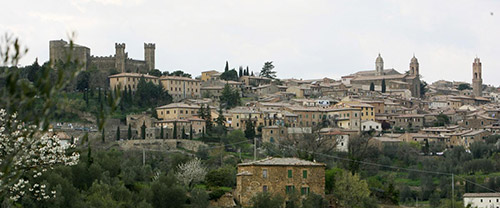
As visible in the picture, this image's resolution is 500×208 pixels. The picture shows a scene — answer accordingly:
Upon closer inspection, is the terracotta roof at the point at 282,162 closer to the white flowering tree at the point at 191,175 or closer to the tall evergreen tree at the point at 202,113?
the white flowering tree at the point at 191,175

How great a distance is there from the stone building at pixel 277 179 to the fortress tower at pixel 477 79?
96608 millimetres

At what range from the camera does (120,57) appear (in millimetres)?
100000

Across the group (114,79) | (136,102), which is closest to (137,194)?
(136,102)

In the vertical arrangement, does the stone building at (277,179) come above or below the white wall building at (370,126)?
below

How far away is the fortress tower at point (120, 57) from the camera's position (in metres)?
99.1

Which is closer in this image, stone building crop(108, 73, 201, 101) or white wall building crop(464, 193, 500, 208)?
white wall building crop(464, 193, 500, 208)

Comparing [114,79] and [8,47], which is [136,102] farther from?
[8,47]

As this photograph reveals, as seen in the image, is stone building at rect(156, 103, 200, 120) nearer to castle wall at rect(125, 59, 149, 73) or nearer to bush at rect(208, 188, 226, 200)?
castle wall at rect(125, 59, 149, 73)

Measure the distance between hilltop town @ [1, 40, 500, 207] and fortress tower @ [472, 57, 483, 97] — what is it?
41.1 feet

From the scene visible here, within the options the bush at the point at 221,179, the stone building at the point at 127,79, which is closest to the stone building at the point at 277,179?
the bush at the point at 221,179

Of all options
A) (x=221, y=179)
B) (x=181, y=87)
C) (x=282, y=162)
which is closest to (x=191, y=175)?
(x=221, y=179)

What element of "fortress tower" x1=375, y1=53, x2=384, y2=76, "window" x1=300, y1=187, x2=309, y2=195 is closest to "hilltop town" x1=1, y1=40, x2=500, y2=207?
"window" x1=300, y1=187, x2=309, y2=195

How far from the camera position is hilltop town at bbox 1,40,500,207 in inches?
1554

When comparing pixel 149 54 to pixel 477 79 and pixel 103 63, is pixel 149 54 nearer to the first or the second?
pixel 103 63
